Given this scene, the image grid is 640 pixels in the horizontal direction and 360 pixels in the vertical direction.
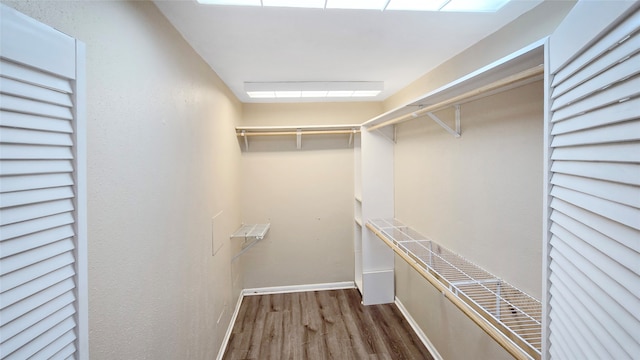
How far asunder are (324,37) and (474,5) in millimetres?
780

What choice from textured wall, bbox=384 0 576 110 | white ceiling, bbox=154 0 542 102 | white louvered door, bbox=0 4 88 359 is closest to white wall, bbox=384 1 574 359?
textured wall, bbox=384 0 576 110

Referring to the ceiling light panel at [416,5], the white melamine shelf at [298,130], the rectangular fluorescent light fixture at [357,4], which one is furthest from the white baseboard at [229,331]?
the ceiling light panel at [416,5]

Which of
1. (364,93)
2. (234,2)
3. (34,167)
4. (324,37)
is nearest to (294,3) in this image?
(234,2)

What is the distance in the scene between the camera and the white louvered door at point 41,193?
1.54 feet

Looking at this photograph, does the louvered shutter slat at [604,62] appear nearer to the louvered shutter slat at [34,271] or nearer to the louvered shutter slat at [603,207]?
the louvered shutter slat at [603,207]

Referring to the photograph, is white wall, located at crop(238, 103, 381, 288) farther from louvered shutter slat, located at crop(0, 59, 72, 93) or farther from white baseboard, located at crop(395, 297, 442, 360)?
louvered shutter slat, located at crop(0, 59, 72, 93)

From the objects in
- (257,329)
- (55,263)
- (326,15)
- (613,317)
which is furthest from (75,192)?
(257,329)

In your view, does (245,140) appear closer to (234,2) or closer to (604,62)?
(234,2)

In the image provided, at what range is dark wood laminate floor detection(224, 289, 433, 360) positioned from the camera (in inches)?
92.1

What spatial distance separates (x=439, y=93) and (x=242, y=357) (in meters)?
2.52

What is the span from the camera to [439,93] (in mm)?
1472

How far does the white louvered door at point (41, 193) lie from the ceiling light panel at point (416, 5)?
1.22 m

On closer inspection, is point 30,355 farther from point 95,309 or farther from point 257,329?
point 257,329

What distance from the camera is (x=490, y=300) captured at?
1369 mm
